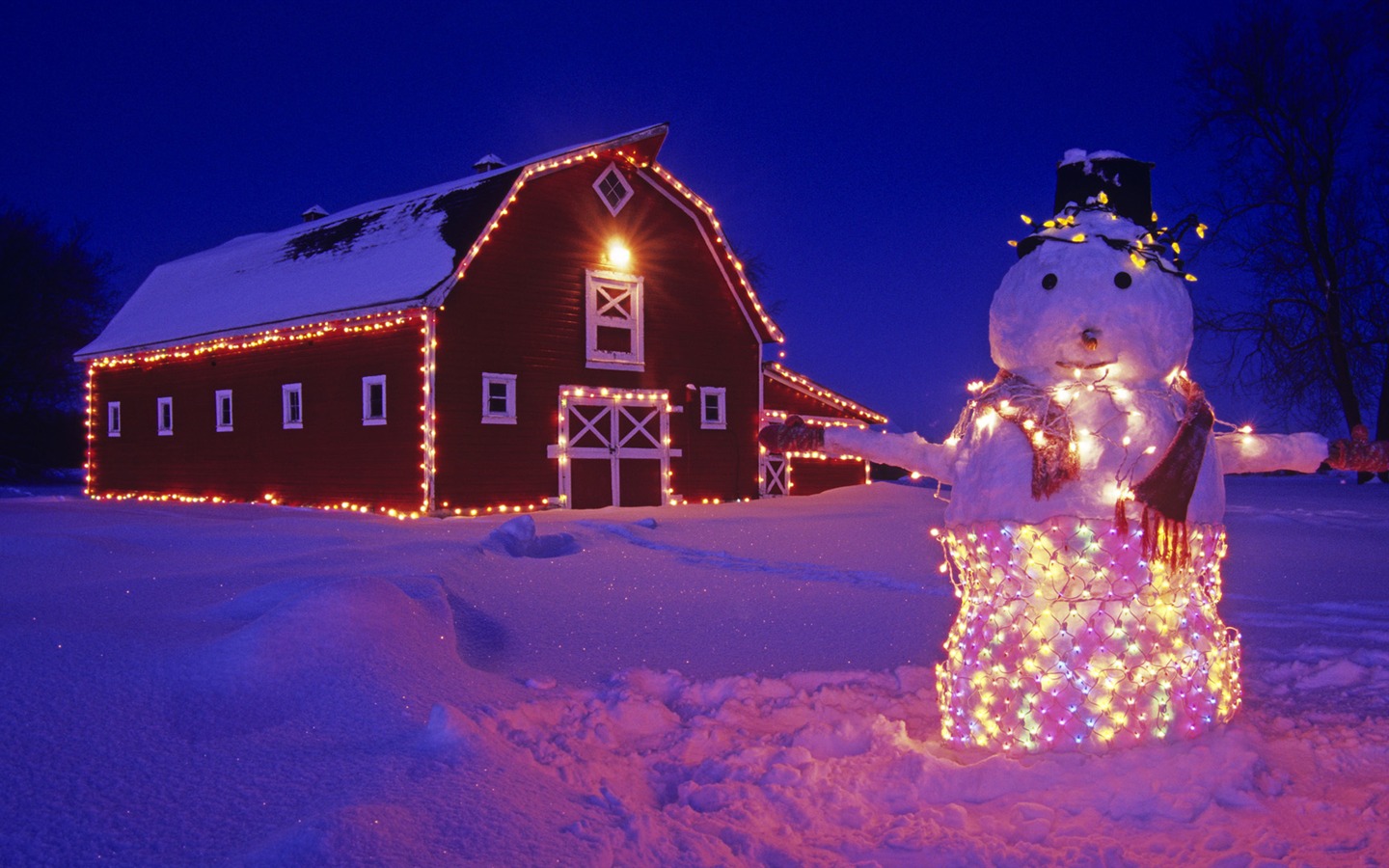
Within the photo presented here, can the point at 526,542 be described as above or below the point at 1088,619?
below

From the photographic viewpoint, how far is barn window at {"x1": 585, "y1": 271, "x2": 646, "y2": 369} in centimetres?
1619

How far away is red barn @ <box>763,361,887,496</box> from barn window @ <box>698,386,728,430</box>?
37.7 inches

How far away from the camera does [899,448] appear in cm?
425

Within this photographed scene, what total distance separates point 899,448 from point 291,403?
1460 centimetres

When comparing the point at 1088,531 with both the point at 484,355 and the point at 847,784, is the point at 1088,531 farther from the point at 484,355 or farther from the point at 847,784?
the point at 484,355

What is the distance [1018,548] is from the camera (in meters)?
3.71

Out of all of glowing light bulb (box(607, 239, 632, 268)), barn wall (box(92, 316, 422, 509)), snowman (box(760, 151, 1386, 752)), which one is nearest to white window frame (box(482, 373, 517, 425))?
barn wall (box(92, 316, 422, 509))

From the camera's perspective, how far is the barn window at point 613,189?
53.4 ft

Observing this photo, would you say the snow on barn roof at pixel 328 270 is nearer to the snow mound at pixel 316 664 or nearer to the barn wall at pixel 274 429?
the barn wall at pixel 274 429

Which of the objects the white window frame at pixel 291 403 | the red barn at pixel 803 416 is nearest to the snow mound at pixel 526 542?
the white window frame at pixel 291 403

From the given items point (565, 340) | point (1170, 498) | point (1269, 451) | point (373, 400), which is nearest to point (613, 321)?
point (565, 340)

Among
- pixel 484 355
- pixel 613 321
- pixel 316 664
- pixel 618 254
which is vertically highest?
pixel 618 254

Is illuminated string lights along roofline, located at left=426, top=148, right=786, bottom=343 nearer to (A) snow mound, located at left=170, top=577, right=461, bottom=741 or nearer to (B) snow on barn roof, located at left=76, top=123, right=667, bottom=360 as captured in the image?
(B) snow on barn roof, located at left=76, top=123, right=667, bottom=360

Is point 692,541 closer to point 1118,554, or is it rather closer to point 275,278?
point 1118,554
